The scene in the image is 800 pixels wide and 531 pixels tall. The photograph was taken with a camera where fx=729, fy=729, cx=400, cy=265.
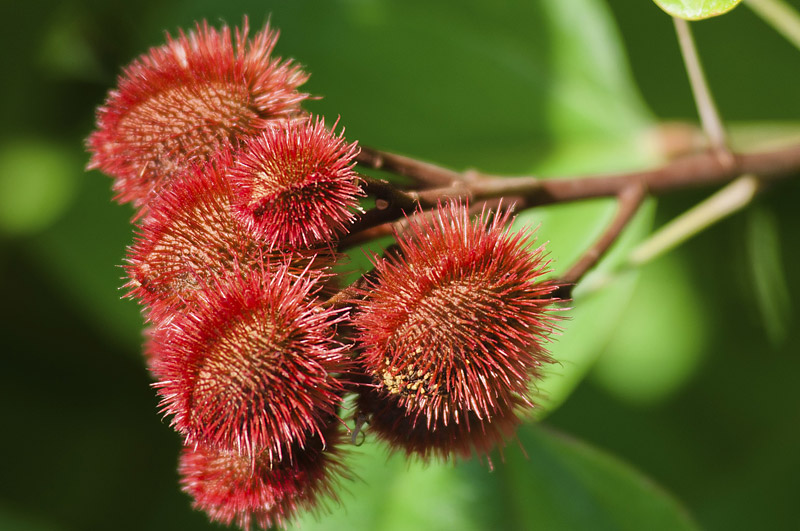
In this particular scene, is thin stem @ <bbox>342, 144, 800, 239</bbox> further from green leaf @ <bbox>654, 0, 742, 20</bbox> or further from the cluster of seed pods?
green leaf @ <bbox>654, 0, 742, 20</bbox>

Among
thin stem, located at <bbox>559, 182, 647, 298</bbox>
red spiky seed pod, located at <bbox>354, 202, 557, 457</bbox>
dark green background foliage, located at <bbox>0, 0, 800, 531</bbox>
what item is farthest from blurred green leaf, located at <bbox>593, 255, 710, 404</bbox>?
red spiky seed pod, located at <bbox>354, 202, 557, 457</bbox>

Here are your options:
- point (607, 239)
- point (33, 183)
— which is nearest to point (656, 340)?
point (607, 239)

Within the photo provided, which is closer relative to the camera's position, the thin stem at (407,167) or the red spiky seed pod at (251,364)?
the red spiky seed pod at (251,364)

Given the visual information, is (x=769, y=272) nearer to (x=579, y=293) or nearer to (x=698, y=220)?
(x=698, y=220)

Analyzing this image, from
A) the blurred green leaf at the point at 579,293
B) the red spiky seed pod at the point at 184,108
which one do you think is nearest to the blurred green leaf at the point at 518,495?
the blurred green leaf at the point at 579,293

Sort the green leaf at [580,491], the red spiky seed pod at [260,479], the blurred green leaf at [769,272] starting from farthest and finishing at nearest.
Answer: the blurred green leaf at [769,272] < the green leaf at [580,491] < the red spiky seed pod at [260,479]

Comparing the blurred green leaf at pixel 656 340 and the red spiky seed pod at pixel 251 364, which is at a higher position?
the blurred green leaf at pixel 656 340

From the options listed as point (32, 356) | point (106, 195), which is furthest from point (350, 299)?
point (32, 356)

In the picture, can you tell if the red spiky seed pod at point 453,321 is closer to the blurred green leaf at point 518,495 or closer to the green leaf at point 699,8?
the green leaf at point 699,8
